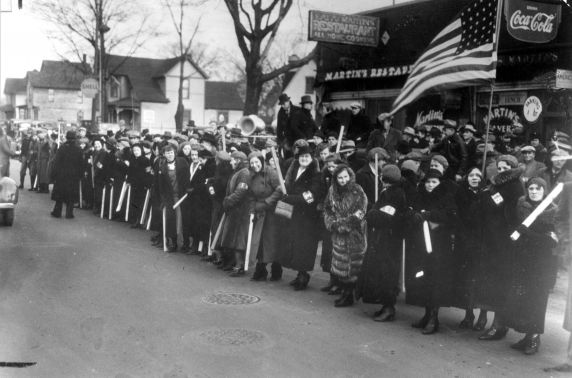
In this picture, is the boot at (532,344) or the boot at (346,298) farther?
the boot at (346,298)

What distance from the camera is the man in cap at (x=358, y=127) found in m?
12.9

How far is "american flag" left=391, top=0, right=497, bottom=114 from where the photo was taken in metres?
8.27

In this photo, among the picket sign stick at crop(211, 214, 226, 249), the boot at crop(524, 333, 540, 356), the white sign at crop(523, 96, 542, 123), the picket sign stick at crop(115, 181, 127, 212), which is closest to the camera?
the boot at crop(524, 333, 540, 356)

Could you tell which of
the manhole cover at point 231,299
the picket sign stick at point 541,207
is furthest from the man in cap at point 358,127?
the picket sign stick at point 541,207

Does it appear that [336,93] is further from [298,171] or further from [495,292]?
[495,292]

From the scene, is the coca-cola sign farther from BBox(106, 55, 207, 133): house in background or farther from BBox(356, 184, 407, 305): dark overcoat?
BBox(106, 55, 207, 133): house in background

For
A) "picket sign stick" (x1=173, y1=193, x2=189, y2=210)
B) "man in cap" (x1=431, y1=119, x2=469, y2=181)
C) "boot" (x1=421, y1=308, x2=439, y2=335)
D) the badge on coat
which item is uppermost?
"man in cap" (x1=431, y1=119, x2=469, y2=181)

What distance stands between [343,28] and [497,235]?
11.8m

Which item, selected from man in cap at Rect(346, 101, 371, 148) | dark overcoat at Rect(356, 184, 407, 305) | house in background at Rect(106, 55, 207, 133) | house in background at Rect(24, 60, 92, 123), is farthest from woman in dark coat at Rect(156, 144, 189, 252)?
house in background at Rect(24, 60, 92, 123)

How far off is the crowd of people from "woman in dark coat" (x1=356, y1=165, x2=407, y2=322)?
0.01 metres

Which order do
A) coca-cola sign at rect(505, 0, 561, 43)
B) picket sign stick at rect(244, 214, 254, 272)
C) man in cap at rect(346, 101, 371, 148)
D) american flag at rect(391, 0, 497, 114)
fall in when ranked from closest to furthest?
american flag at rect(391, 0, 497, 114)
picket sign stick at rect(244, 214, 254, 272)
coca-cola sign at rect(505, 0, 561, 43)
man in cap at rect(346, 101, 371, 148)

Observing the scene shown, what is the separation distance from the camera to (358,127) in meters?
12.9

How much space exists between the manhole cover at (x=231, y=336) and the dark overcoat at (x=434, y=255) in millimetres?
1778

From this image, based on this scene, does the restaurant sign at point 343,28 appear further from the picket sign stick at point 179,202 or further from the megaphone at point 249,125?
the picket sign stick at point 179,202
